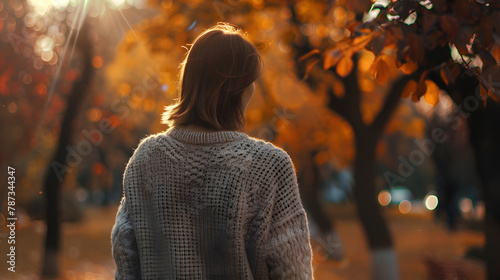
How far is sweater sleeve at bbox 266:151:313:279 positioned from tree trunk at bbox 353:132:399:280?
26.6 feet

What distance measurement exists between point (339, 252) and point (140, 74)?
8113mm

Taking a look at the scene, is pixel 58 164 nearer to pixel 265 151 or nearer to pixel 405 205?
pixel 265 151

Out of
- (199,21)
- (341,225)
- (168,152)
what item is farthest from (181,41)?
(341,225)

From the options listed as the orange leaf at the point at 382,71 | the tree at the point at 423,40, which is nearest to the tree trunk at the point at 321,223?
the tree at the point at 423,40

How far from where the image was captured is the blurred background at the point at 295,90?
10.3 ft

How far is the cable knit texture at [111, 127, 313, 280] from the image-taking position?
199cm

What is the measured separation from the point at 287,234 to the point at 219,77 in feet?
1.98

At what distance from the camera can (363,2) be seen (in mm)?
2824

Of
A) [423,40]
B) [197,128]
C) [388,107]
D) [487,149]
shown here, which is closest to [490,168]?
[487,149]

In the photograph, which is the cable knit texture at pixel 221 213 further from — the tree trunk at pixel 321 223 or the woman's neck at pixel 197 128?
the tree trunk at pixel 321 223

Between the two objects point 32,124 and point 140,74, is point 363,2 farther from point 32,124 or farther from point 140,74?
point 140,74

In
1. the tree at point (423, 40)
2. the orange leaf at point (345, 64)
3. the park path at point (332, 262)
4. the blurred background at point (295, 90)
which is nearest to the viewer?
the tree at point (423, 40)

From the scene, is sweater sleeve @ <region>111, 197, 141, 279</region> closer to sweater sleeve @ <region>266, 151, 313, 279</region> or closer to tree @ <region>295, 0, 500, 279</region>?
sweater sleeve @ <region>266, 151, 313, 279</region>

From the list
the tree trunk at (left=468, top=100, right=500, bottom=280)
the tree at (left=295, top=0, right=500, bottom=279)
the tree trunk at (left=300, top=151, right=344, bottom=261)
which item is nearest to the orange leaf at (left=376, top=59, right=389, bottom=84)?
the tree at (left=295, top=0, right=500, bottom=279)
